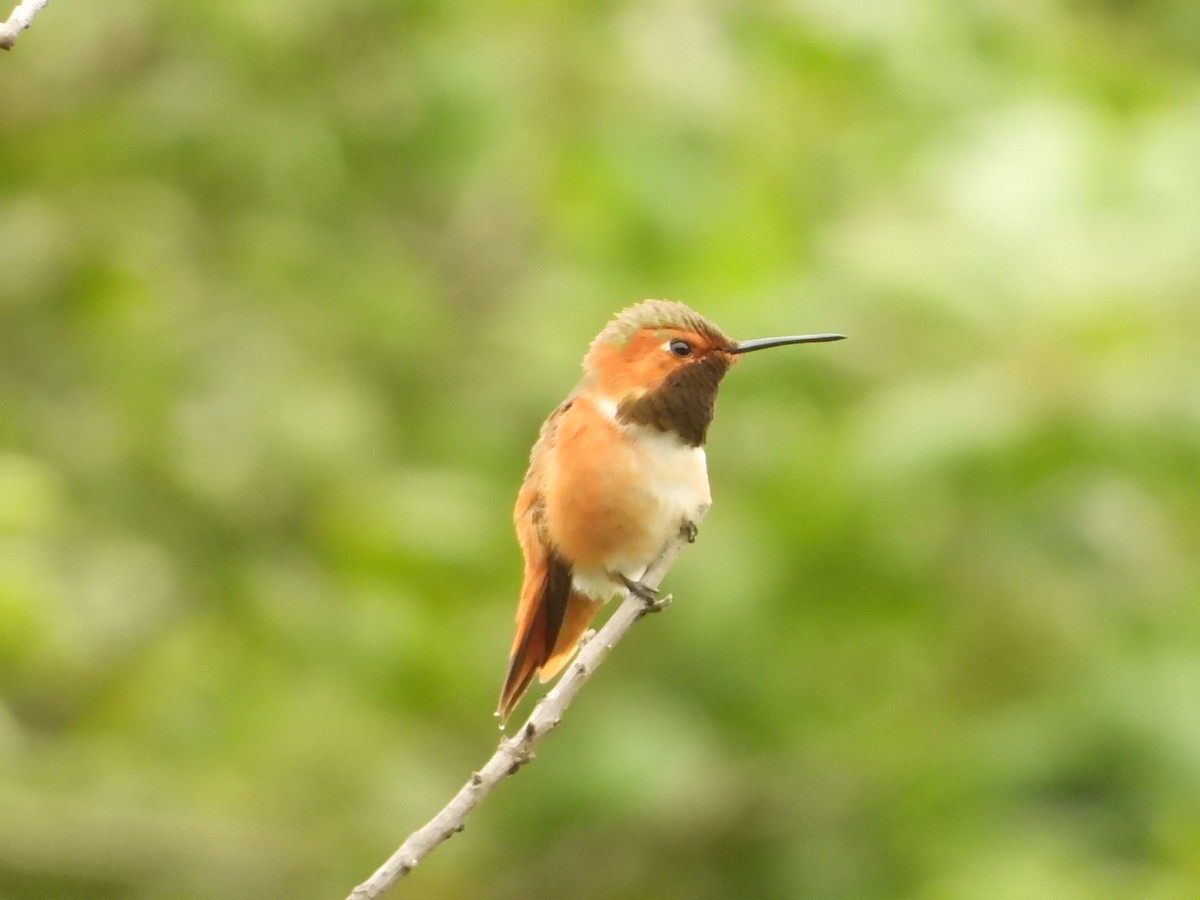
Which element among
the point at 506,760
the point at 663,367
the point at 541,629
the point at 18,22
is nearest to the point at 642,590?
the point at 541,629

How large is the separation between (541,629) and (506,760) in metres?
0.83

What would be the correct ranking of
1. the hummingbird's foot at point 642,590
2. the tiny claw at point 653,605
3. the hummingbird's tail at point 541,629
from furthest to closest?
the hummingbird's tail at point 541,629
the hummingbird's foot at point 642,590
the tiny claw at point 653,605

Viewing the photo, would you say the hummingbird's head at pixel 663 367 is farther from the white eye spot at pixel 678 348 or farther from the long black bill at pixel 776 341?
the long black bill at pixel 776 341

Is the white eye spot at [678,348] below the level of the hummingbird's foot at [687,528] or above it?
above

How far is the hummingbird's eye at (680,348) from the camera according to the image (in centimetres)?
305

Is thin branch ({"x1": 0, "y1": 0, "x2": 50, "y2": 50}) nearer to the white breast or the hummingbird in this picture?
the hummingbird

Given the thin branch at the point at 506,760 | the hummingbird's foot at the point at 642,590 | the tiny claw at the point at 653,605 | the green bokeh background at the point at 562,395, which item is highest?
the green bokeh background at the point at 562,395

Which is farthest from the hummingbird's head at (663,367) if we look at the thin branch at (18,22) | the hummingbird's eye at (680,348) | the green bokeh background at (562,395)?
the green bokeh background at (562,395)

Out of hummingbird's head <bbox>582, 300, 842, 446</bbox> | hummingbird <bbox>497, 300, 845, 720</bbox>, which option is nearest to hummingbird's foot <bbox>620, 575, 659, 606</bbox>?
hummingbird <bbox>497, 300, 845, 720</bbox>

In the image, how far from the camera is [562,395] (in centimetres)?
651

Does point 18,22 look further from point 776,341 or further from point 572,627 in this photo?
point 572,627

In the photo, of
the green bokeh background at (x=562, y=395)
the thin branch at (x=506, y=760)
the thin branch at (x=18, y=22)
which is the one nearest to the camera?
the thin branch at (x=18, y=22)

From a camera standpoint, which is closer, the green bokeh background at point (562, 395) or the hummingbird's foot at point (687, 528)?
the hummingbird's foot at point (687, 528)

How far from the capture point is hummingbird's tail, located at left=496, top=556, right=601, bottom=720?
9.73ft
